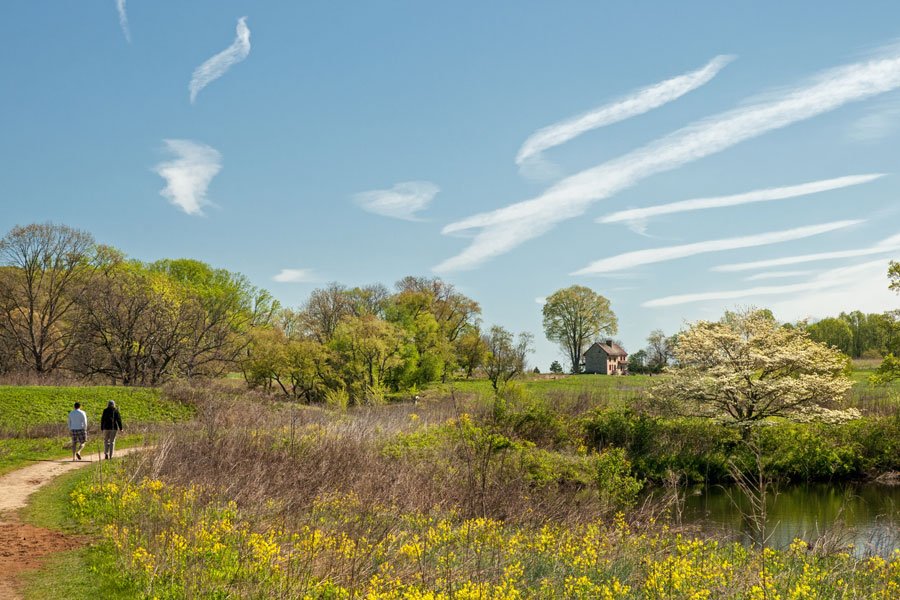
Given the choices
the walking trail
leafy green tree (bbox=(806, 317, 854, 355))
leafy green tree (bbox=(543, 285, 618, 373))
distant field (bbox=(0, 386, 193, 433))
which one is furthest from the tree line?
leafy green tree (bbox=(806, 317, 854, 355))

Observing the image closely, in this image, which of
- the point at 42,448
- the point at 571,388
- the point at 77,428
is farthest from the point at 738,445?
the point at 42,448

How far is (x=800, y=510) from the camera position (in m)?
22.0

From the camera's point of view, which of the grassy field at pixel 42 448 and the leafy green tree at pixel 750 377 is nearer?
the grassy field at pixel 42 448

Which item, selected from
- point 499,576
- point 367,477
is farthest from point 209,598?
point 367,477

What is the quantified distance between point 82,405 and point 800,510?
1228 inches

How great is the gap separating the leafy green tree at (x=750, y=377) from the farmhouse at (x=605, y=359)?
66.0 metres

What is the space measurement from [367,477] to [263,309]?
5569 cm

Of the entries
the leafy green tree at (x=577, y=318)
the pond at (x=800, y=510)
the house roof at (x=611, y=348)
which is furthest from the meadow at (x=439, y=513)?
the house roof at (x=611, y=348)

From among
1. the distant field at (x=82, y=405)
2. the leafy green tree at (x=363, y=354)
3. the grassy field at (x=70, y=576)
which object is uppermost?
the leafy green tree at (x=363, y=354)

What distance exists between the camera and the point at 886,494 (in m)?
25.2

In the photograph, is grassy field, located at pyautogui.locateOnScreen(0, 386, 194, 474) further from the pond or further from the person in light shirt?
the pond

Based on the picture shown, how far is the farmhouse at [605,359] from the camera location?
323 ft

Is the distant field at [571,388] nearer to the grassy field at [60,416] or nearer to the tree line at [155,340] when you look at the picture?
the tree line at [155,340]

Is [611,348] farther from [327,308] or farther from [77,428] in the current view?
[77,428]
